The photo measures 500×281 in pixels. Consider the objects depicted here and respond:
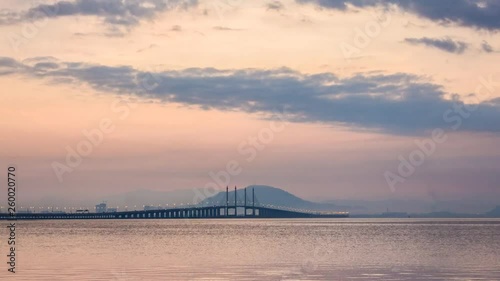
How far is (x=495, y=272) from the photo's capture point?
163 ft

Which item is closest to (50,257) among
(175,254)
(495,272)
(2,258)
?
(2,258)

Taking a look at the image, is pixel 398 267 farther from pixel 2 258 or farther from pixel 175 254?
pixel 2 258

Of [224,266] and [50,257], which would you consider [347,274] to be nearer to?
[224,266]

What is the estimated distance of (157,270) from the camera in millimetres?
51406

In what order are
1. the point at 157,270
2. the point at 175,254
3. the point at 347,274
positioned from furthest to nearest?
the point at 175,254
the point at 157,270
the point at 347,274

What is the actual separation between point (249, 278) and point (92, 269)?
11.6m

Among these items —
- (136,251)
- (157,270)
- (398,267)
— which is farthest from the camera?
(136,251)

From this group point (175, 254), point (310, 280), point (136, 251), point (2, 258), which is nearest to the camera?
point (310, 280)

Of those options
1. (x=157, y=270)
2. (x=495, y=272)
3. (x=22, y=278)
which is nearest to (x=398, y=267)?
(x=495, y=272)

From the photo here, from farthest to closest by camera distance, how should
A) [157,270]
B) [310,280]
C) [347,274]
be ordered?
1. [157,270]
2. [347,274]
3. [310,280]

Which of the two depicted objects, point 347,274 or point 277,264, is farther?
point 277,264

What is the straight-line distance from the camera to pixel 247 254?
68812 mm

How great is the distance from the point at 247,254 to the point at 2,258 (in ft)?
63.5

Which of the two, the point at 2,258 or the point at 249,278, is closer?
the point at 249,278
